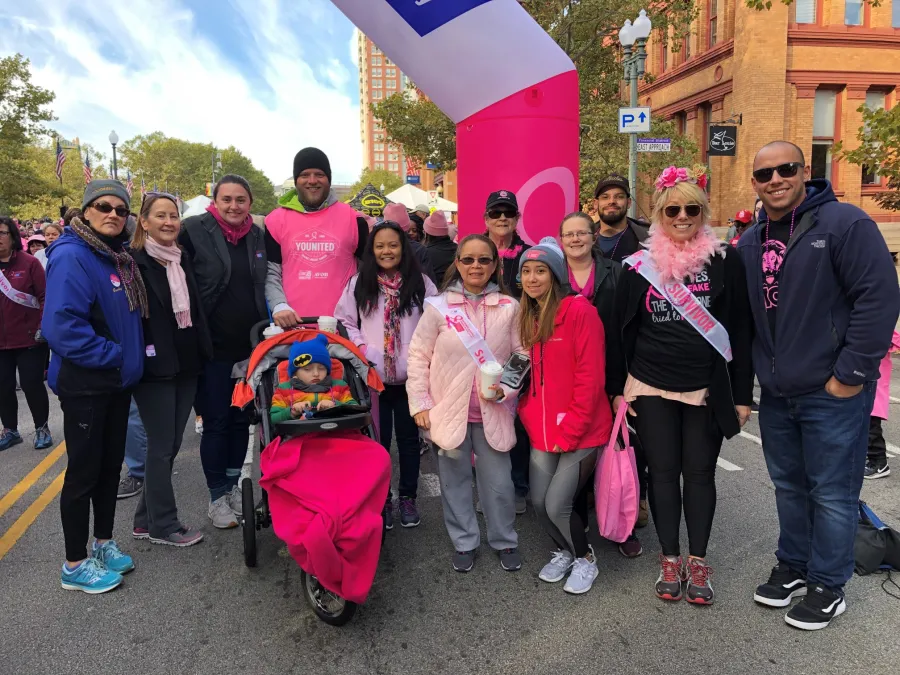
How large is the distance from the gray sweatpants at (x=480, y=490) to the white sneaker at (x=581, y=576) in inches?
15.0

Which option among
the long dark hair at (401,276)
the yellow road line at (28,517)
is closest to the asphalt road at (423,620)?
the yellow road line at (28,517)

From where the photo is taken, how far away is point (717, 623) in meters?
2.98

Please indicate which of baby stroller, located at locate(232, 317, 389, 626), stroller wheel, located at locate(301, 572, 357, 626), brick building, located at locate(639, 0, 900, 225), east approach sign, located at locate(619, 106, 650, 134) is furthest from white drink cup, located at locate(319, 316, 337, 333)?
brick building, located at locate(639, 0, 900, 225)

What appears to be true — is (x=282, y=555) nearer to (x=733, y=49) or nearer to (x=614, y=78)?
(x=614, y=78)

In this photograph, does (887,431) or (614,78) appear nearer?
(887,431)

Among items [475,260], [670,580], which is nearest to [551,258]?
[475,260]

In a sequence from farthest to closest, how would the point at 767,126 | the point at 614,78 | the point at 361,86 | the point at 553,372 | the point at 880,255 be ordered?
1. the point at 361,86
2. the point at 767,126
3. the point at 614,78
4. the point at 553,372
5. the point at 880,255

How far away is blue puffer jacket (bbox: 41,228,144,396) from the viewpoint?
312cm

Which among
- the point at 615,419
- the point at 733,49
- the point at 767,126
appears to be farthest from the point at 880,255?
the point at 733,49

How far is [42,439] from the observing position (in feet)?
19.9

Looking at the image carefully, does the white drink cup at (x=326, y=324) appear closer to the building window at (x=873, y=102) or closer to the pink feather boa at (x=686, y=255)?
the pink feather boa at (x=686, y=255)

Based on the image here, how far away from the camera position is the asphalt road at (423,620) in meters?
2.73

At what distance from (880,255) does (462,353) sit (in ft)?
6.46

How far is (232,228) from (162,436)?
4.46 feet
